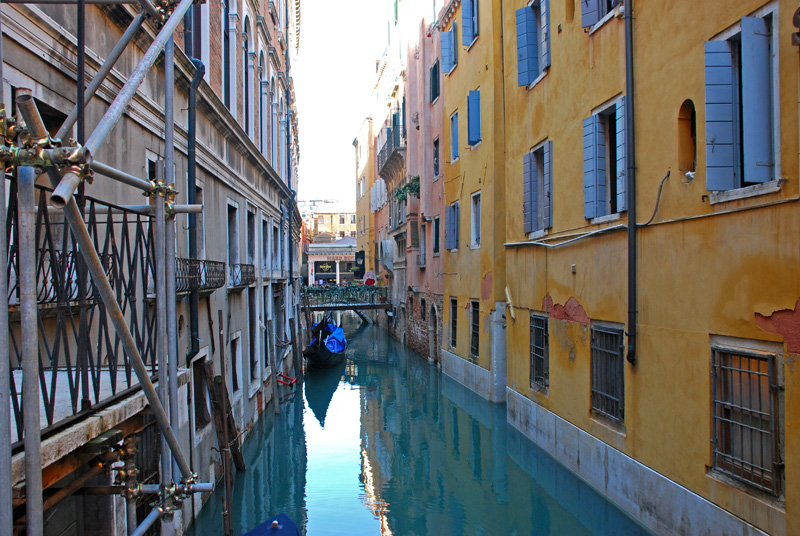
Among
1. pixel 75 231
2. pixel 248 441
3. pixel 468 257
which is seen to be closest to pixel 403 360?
pixel 468 257

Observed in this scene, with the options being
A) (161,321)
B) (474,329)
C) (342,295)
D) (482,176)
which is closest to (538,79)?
(482,176)

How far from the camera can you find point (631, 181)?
6883 mm

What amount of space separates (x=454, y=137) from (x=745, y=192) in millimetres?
12009

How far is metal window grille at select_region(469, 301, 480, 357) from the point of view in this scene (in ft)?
48.9

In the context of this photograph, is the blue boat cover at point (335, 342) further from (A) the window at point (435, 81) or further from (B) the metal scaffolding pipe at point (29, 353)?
(B) the metal scaffolding pipe at point (29, 353)

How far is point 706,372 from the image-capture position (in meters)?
5.73

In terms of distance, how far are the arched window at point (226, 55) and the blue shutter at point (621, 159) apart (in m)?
6.32

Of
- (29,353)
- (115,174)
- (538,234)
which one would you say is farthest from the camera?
(538,234)

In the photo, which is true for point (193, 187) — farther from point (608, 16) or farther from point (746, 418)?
point (746, 418)

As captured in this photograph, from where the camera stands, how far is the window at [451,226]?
16.5 m

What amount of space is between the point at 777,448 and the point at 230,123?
8.46 m

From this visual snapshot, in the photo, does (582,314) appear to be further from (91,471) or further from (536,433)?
(91,471)

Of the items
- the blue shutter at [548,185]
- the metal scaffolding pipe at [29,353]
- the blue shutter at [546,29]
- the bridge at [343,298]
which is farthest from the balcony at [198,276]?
the bridge at [343,298]

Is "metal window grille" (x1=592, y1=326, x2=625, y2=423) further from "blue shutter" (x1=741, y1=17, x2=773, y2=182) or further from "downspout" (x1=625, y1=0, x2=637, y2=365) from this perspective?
"blue shutter" (x1=741, y1=17, x2=773, y2=182)
